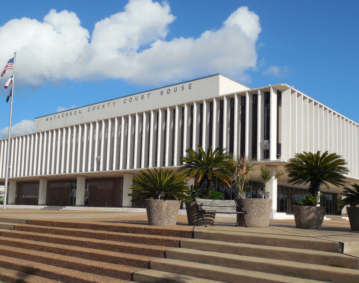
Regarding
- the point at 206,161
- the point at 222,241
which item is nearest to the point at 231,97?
the point at 206,161

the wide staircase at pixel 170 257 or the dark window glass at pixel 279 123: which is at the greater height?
the dark window glass at pixel 279 123

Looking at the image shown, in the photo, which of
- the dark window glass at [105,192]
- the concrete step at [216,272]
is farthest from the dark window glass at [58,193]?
the concrete step at [216,272]

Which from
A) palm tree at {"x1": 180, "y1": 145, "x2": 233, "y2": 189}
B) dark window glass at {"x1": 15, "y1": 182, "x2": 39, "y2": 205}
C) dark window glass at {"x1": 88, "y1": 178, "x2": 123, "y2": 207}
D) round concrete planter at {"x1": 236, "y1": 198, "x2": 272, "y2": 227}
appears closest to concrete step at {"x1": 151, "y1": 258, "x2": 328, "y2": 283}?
round concrete planter at {"x1": 236, "y1": 198, "x2": 272, "y2": 227}

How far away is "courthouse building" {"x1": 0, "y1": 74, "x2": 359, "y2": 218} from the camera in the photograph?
97.6 feet

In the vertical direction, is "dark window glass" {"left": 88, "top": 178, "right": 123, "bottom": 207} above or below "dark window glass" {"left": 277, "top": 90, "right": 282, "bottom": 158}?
below

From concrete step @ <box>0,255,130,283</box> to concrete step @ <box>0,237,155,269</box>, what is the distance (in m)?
0.63

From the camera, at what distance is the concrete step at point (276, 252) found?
6.52 meters

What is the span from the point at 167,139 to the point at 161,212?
82.7ft

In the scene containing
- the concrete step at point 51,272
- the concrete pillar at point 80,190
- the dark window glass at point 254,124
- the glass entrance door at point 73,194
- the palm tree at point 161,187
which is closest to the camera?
the concrete step at point 51,272

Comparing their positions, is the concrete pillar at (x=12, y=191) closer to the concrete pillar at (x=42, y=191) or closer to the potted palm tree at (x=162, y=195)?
the concrete pillar at (x=42, y=191)

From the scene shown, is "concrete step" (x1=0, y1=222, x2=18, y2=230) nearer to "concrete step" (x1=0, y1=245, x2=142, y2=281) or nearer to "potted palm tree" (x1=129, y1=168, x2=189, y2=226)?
"concrete step" (x1=0, y1=245, x2=142, y2=281)

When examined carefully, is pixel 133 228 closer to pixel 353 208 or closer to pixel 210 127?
pixel 353 208

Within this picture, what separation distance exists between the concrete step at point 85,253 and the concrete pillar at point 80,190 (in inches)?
1407

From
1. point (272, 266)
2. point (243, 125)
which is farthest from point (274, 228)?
point (243, 125)
